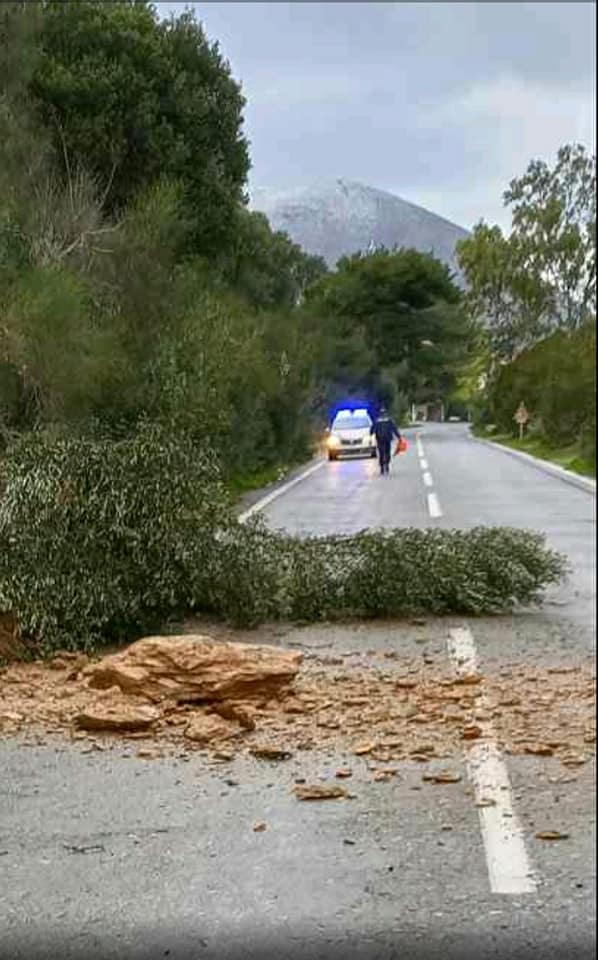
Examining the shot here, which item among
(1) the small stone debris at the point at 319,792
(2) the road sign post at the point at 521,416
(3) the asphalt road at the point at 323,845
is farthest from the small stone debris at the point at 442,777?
(2) the road sign post at the point at 521,416

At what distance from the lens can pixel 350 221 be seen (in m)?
1.68

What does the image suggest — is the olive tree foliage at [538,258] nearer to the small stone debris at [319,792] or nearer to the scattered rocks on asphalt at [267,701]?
the scattered rocks on asphalt at [267,701]

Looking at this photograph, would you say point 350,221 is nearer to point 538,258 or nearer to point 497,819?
point 538,258

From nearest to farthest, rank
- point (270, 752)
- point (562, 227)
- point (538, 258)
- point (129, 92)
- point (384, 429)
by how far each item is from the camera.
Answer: point (562, 227) → point (538, 258) → point (129, 92) → point (384, 429) → point (270, 752)

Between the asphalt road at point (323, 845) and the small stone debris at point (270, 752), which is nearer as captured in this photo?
the asphalt road at point (323, 845)

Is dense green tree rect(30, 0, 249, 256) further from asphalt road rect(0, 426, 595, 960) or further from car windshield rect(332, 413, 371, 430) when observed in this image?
asphalt road rect(0, 426, 595, 960)

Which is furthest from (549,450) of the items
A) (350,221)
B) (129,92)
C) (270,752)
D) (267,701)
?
(267,701)

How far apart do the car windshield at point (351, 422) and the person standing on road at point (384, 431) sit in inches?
0.7

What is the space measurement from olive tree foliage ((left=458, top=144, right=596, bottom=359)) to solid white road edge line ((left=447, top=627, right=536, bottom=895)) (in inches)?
24.6

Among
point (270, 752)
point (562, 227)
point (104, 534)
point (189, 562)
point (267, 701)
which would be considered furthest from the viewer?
point (189, 562)

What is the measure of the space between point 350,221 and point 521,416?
36cm

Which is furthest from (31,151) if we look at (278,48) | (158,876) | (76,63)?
(158,876)

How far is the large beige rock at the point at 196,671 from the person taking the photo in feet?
7.88

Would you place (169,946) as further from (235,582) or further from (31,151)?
(235,582)
